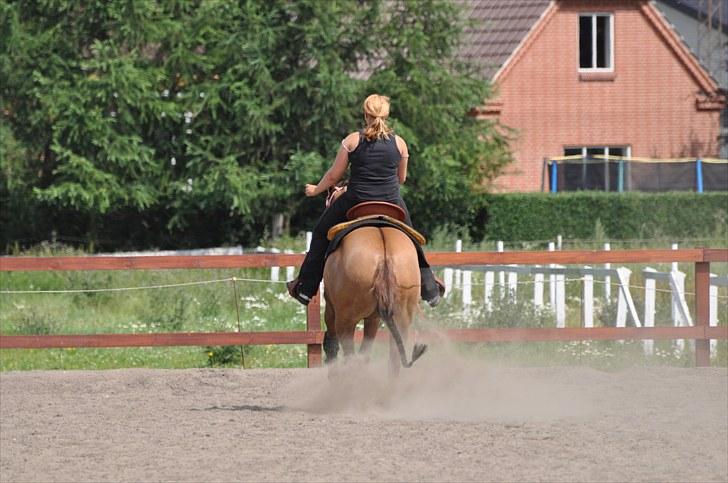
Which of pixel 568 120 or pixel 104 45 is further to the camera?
pixel 568 120

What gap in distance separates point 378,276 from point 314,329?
12.3ft

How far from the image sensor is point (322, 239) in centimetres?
1019

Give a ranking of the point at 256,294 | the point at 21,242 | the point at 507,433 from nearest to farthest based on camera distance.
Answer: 1. the point at 507,433
2. the point at 256,294
3. the point at 21,242

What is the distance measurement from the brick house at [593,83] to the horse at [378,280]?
23.1 m

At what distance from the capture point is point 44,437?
8.91 meters

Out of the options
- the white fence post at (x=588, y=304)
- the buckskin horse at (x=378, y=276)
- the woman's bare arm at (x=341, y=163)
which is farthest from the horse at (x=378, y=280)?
the white fence post at (x=588, y=304)

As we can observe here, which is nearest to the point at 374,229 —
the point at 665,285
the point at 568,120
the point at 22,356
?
the point at 22,356

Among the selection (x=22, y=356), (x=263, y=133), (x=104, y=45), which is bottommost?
(x=22, y=356)

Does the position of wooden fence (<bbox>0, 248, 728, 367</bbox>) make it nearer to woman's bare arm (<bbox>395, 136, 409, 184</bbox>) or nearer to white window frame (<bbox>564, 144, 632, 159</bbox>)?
woman's bare arm (<bbox>395, 136, 409, 184</bbox>)

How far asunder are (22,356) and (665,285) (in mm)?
8023

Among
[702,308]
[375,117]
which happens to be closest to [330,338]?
[375,117]

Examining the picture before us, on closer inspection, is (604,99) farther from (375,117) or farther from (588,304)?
(375,117)

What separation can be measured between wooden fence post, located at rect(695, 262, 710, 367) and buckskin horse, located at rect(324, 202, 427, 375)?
161 inches

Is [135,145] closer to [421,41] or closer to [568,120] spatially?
[421,41]
